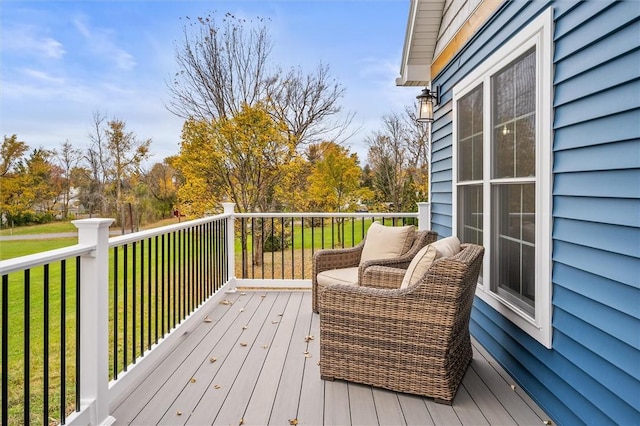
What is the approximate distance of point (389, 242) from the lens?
3.85 m

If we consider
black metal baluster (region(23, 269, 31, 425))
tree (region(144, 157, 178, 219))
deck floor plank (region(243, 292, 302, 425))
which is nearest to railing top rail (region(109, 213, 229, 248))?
black metal baluster (region(23, 269, 31, 425))

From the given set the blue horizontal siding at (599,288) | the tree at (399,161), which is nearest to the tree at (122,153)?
the tree at (399,161)

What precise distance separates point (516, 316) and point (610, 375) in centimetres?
86

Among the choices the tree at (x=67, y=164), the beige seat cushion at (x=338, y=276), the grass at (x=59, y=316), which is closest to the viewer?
the grass at (x=59, y=316)

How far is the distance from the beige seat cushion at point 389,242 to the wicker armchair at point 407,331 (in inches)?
47.2

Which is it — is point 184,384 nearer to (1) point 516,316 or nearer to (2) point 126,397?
(2) point 126,397

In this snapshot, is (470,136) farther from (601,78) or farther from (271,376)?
(271,376)

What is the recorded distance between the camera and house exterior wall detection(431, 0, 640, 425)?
1572 mm

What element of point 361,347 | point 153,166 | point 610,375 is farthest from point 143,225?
point 610,375

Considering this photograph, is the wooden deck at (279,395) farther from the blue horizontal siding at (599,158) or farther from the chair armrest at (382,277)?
the blue horizontal siding at (599,158)

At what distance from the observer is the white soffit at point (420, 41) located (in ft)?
13.6

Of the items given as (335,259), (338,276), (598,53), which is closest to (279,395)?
(338,276)

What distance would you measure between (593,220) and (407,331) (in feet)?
3.56

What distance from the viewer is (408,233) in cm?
383
